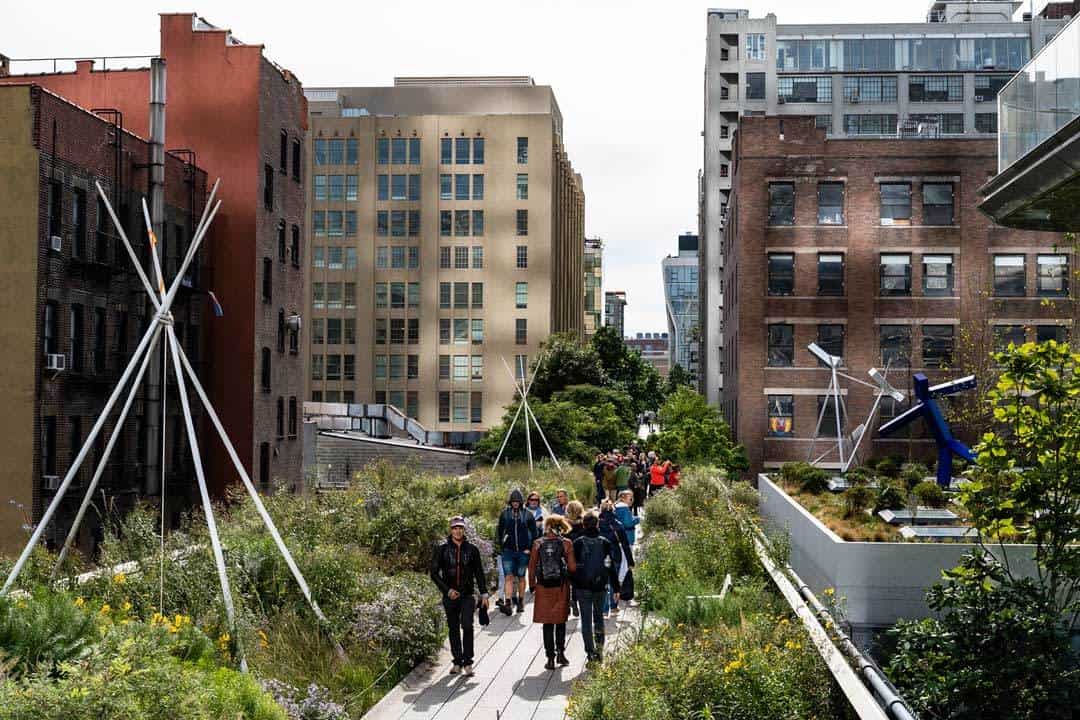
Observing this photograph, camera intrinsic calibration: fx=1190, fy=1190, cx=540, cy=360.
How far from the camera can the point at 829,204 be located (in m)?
51.4

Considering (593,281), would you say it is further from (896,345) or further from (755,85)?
(896,345)

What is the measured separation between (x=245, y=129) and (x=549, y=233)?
169 feet

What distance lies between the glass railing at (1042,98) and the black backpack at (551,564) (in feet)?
26.0

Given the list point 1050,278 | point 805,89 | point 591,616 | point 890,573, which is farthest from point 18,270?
point 805,89

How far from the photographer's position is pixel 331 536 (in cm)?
1997

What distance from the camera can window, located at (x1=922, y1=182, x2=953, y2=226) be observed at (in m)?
50.7

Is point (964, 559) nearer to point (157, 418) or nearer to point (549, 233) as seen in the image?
point (157, 418)

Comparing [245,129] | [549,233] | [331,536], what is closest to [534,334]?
[549,233]

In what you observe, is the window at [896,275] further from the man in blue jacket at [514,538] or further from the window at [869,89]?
the window at [869,89]

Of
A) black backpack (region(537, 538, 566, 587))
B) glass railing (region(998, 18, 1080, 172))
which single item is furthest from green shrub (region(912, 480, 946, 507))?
black backpack (region(537, 538, 566, 587))

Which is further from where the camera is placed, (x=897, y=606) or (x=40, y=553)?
(x=897, y=606)

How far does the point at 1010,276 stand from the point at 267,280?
3098 cm

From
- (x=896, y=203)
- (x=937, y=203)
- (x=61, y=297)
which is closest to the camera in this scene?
(x=61, y=297)

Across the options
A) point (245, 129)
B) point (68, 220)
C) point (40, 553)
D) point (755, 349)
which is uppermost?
point (245, 129)
